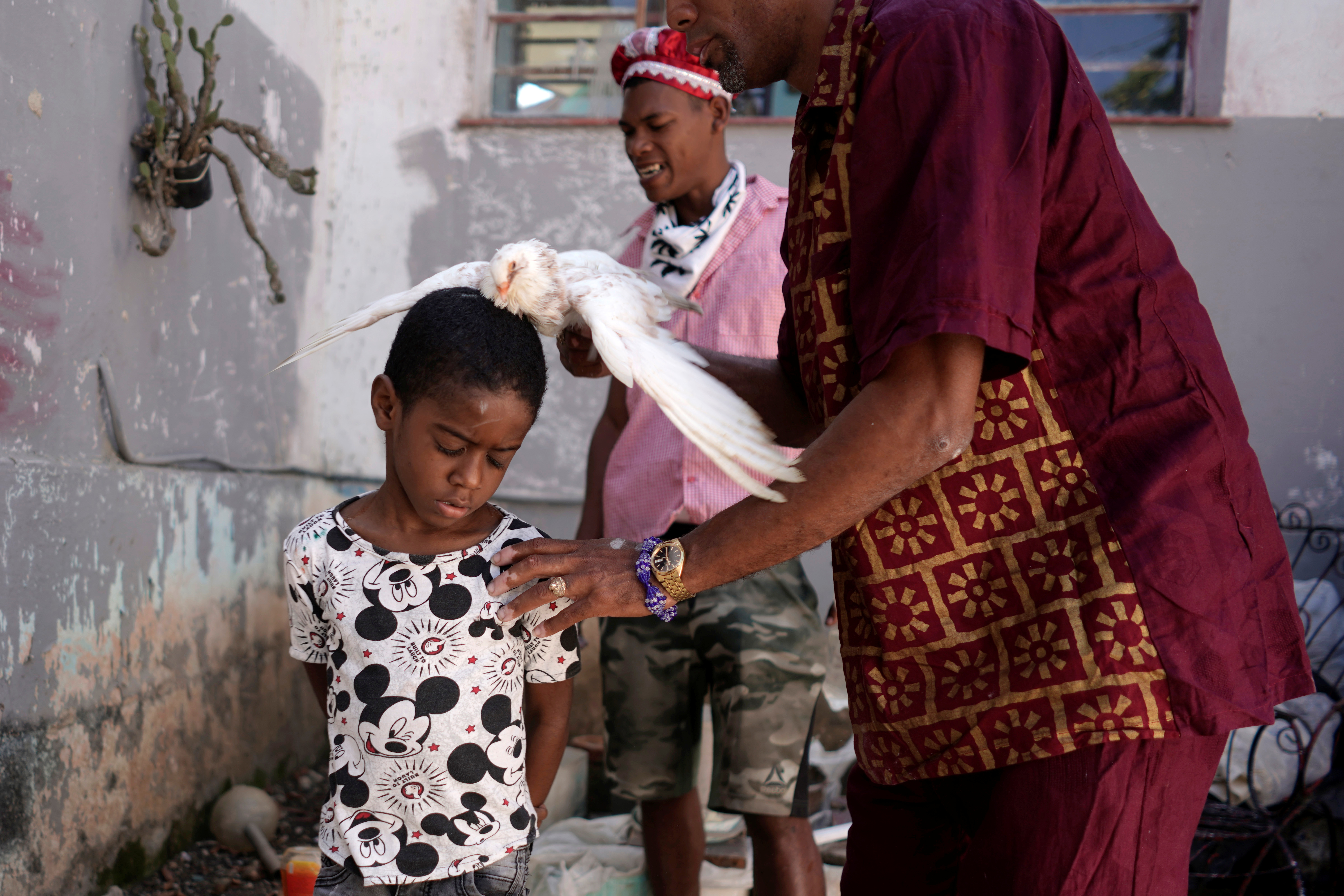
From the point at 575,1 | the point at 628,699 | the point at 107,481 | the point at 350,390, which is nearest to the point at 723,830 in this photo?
the point at 628,699

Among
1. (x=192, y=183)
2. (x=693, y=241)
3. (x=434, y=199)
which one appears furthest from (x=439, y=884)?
(x=434, y=199)

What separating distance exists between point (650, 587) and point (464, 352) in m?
0.53

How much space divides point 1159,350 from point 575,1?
4.02m

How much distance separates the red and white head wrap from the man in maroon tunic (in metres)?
1.23

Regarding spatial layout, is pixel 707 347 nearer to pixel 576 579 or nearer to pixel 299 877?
pixel 576 579

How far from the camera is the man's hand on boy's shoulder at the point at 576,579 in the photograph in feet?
4.39

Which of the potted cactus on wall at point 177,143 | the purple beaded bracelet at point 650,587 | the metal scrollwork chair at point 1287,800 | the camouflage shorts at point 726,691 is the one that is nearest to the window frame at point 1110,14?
the potted cactus on wall at point 177,143

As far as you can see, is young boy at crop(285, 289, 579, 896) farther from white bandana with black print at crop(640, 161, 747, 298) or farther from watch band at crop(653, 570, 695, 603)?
white bandana with black print at crop(640, 161, 747, 298)

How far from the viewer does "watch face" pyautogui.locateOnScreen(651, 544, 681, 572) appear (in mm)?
1298

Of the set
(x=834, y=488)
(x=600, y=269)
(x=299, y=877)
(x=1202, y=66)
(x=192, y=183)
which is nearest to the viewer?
(x=834, y=488)

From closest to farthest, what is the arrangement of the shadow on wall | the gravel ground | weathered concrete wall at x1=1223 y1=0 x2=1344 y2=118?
the gravel ground, weathered concrete wall at x1=1223 y1=0 x2=1344 y2=118, the shadow on wall

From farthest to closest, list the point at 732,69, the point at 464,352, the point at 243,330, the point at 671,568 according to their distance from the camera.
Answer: the point at 243,330 < the point at 464,352 < the point at 732,69 < the point at 671,568

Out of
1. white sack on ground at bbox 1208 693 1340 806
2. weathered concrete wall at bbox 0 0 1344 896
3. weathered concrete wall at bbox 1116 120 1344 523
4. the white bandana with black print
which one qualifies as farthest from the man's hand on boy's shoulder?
weathered concrete wall at bbox 1116 120 1344 523

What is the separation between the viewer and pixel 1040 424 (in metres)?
1.19
